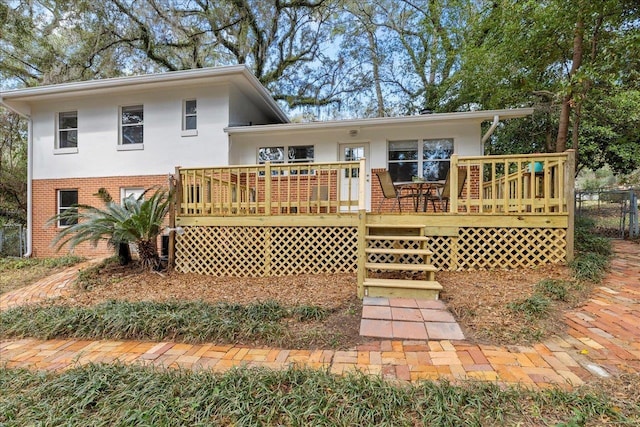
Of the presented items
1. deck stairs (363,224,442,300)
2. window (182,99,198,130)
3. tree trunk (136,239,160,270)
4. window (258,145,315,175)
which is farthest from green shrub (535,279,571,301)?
window (182,99,198,130)

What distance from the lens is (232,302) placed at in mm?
A: 3734

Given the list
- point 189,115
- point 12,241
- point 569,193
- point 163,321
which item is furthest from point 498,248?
point 12,241

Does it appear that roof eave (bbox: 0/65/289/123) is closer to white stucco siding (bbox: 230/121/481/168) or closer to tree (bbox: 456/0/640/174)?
white stucco siding (bbox: 230/121/481/168)

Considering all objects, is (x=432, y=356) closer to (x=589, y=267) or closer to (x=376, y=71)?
(x=589, y=267)

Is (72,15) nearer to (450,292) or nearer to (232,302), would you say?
(232,302)

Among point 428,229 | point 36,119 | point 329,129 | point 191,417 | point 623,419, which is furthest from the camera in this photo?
point 36,119

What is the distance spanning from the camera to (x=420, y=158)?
26.5ft

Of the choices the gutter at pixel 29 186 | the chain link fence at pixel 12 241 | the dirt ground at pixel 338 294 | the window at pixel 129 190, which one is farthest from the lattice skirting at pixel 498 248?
the chain link fence at pixel 12 241

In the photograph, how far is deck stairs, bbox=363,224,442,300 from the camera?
A: 3.65 metres

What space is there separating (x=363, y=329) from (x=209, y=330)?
4.89 ft

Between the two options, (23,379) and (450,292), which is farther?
(450,292)

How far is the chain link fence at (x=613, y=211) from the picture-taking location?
7.71 m

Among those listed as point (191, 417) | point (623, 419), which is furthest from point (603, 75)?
point (191, 417)

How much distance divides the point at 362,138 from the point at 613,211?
9.51 m
